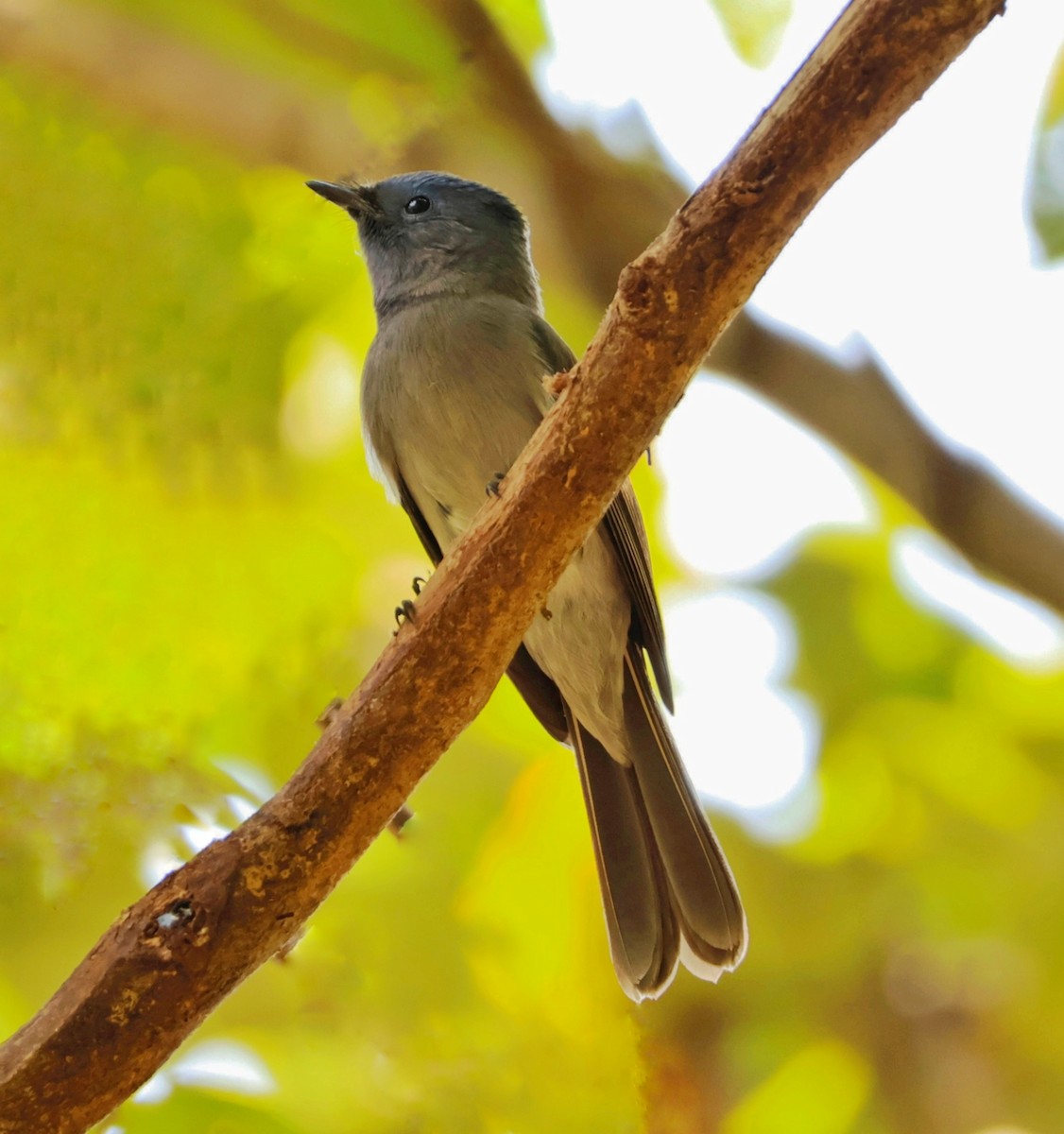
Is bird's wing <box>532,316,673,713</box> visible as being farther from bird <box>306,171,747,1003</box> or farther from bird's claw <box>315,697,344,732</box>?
bird's claw <box>315,697,344,732</box>

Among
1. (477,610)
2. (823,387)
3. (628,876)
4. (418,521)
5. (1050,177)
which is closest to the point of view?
(477,610)

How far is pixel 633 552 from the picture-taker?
8.98ft

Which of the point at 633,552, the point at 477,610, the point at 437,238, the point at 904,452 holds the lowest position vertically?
the point at 477,610

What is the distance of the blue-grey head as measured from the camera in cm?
329

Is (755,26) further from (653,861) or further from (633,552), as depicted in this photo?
(653,861)

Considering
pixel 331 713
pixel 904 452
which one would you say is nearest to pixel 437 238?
pixel 904 452

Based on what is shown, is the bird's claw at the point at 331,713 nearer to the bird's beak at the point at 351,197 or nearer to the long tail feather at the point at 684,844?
the long tail feather at the point at 684,844

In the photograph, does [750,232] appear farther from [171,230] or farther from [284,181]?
[284,181]

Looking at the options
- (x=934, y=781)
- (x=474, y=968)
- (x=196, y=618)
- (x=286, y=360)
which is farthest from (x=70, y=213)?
(x=934, y=781)

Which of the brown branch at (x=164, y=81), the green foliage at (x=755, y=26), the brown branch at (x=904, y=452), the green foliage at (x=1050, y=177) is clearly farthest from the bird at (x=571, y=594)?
the green foliage at (x=1050, y=177)

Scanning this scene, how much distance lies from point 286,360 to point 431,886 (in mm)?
1126

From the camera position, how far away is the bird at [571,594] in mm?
2721

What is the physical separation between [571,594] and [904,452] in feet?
3.11

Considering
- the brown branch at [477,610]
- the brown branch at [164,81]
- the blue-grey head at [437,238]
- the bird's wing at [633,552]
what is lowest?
the brown branch at [477,610]
